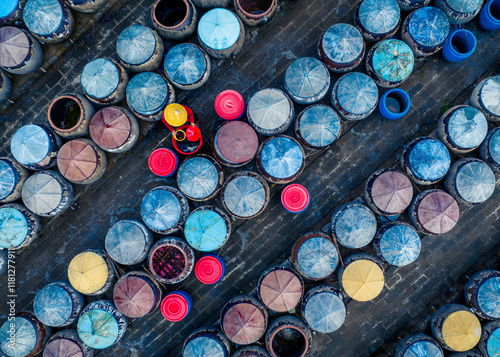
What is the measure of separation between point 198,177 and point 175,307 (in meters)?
→ 6.14

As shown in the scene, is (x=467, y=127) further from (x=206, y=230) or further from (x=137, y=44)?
(x=137, y=44)

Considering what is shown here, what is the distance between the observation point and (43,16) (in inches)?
564

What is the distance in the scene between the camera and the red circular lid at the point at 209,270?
14156mm

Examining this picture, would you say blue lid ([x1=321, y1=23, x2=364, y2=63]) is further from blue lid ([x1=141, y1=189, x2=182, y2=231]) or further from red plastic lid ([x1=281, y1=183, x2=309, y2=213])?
blue lid ([x1=141, y1=189, x2=182, y2=231])

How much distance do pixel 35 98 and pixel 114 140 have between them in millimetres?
5601

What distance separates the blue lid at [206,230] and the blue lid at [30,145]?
766 centimetres


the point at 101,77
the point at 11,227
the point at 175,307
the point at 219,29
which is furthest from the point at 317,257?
the point at 11,227

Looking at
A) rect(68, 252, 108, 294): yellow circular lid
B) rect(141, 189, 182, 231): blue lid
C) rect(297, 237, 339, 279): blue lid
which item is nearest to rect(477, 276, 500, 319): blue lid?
rect(297, 237, 339, 279): blue lid

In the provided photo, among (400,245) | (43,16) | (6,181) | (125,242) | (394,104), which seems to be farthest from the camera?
(394,104)

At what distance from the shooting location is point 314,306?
13.7 m

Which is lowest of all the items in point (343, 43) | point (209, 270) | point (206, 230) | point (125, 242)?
point (209, 270)

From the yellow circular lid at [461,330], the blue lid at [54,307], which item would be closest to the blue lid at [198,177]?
the blue lid at [54,307]

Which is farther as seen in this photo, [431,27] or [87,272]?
[87,272]

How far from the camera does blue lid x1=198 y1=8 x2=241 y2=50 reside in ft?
45.8
